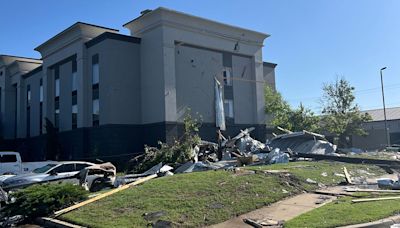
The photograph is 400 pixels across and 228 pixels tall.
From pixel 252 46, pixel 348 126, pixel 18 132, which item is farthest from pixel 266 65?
pixel 18 132

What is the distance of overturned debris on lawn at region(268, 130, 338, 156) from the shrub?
57.3ft

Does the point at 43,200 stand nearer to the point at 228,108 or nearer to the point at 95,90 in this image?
the point at 95,90

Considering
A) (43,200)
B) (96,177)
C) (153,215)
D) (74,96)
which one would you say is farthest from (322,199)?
(74,96)

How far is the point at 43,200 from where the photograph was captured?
12.0m

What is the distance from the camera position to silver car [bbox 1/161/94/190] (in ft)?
52.4

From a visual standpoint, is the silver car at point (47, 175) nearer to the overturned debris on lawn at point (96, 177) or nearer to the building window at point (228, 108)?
the overturned debris on lawn at point (96, 177)

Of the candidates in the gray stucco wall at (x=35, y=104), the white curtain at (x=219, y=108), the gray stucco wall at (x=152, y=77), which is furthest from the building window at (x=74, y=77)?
the white curtain at (x=219, y=108)

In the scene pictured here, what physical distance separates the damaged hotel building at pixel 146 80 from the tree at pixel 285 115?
286 cm

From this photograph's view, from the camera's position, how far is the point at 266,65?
42625mm

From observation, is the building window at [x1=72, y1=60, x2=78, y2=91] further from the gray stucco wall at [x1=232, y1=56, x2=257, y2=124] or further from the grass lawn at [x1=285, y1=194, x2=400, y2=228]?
the grass lawn at [x1=285, y1=194, x2=400, y2=228]

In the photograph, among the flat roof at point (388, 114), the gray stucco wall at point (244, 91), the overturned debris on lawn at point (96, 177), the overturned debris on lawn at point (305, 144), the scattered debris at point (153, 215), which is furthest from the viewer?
the flat roof at point (388, 114)

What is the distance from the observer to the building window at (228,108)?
34.5 metres

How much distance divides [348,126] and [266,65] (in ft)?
35.1

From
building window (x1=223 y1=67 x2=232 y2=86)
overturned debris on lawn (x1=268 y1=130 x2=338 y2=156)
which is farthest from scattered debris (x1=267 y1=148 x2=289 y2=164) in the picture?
building window (x1=223 y1=67 x2=232 y2=86)
